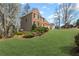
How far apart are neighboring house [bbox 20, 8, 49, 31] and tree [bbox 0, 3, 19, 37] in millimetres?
94

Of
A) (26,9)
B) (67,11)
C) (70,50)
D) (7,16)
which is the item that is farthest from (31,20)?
(70,50)

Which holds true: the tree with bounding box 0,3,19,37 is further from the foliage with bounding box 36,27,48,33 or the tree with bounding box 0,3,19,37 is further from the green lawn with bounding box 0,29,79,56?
the foliage with bounding box 36,27,48,33

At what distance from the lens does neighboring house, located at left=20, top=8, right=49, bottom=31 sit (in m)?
2.34

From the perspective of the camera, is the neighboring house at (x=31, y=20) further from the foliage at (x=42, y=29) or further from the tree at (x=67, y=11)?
the tree at (x=67, y=11)

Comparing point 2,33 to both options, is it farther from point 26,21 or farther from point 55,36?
point 55,36

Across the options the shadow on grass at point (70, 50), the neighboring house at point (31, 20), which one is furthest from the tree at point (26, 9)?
the shadow on grass at point (70, 50)

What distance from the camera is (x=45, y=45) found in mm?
2330

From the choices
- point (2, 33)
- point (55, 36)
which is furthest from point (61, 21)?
point (2, 33)

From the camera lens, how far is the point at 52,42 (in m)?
2.34

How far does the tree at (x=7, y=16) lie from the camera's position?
2352 millimetres

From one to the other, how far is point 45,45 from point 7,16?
16.6 inches

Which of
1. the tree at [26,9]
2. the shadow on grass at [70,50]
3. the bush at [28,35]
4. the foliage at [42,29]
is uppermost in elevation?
the tree at [26,9]

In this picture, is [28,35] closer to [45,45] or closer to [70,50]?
[45,45]

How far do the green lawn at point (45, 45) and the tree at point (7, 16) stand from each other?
111 mm
